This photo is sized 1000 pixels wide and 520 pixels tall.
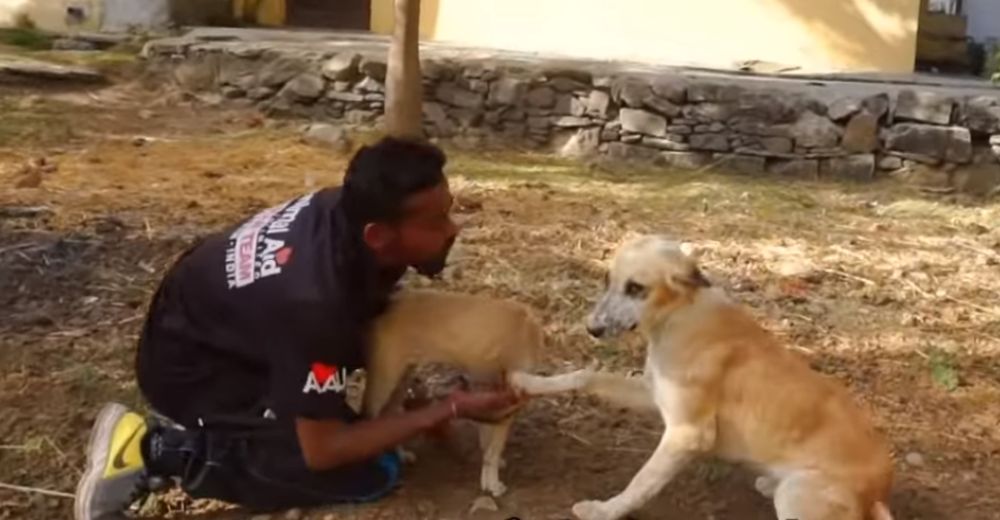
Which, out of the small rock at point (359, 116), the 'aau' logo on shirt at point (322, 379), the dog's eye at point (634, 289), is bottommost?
the 'aau' logo on shirt at point (322, 379)

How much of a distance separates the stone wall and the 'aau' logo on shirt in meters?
6.37

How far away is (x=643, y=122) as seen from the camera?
31.8 ft

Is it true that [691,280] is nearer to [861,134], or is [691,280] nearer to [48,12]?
[861,134]

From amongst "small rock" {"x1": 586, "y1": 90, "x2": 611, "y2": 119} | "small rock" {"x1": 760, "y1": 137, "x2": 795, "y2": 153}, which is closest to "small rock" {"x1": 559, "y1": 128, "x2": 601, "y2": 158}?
"small rock" {"x1": 586, "y1": 90, "x2": 611, "y2": 119}

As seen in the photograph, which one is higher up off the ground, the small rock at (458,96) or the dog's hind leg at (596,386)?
the small rock at (458,96)

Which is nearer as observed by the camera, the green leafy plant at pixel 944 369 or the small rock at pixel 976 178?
the green leafy plant at pixel 944 369

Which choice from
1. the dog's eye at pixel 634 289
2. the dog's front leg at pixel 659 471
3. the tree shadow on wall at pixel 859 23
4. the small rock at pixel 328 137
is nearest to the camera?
the dog's front leg at pixel 659 471

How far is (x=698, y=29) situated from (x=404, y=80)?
3.16m

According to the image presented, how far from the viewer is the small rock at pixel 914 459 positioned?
14.5 ft

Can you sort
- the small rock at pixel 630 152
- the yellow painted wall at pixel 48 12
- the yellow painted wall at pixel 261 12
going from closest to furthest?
the small rock at pixel 630 152
the yellow painted wall at pixel 48 12
the yellow painted wall at pixel 261 12

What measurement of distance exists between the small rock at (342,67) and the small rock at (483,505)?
675cm

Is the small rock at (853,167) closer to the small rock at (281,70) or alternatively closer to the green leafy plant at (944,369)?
the small rock at (281,70)

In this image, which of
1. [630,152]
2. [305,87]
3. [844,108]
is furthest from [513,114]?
[844,108]

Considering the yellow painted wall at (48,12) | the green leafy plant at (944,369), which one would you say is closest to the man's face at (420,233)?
the green leafy plant at (944,369)
